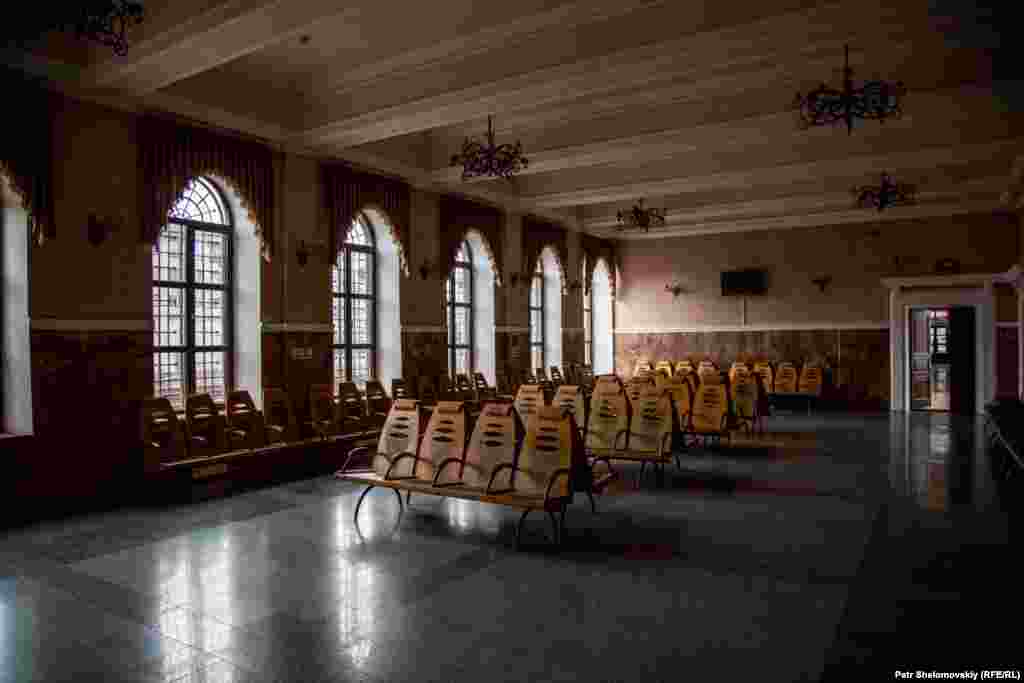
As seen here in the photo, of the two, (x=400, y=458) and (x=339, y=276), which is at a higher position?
(x=339, y=276)

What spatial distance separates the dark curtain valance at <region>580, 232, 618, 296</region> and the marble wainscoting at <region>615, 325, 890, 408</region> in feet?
5.75

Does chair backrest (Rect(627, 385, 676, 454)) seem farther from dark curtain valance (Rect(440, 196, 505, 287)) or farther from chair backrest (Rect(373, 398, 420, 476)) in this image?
dark curtain valance (Rect(440, 196, 505, 287))

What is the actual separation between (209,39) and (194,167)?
7.81ft

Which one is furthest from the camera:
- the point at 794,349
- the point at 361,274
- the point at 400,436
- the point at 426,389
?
the point at 794,349

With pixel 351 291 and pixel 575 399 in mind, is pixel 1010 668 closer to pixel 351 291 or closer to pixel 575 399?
pixel 575 399

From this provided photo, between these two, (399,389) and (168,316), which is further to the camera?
(399,389)

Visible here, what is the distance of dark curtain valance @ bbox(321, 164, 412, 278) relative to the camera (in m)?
10.1

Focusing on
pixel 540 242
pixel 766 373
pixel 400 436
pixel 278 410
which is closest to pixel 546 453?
pixel 400 436

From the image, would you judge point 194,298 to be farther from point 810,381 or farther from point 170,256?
point 810,381

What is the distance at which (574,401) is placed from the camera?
8922 mm

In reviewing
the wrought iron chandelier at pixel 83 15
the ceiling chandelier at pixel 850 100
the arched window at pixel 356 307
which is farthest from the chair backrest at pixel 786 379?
the wrought iron chandelier at pixel 83 15

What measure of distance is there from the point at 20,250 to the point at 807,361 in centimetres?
1575

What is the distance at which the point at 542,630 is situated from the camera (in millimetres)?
3912

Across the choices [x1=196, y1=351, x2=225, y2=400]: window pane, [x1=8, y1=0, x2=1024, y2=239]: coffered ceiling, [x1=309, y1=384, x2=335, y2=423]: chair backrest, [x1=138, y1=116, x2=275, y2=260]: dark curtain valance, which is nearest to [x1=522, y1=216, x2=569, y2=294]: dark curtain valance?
[x1=8, y1=0, x2=1024, y2=239]: coffered ceiling
